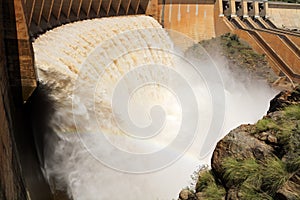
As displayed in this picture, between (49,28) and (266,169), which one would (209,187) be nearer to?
(266,169)

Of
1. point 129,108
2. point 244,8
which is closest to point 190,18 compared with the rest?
point 244,8

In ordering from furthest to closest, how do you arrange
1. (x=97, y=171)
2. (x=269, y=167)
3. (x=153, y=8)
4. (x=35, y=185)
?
(x=153, y=8) → (x=97, y=171) → (x=35, y=185) → (x=269, y=167)

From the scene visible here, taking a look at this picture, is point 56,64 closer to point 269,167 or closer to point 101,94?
point 101,94

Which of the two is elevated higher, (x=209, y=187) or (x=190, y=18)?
(x=190, y=18)

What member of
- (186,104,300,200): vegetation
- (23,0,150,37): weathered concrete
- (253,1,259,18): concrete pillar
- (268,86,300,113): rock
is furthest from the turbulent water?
(253,1,259,18): concrete pillar

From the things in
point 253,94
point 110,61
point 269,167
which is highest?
point 269,167

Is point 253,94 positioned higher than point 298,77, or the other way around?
point 298,77

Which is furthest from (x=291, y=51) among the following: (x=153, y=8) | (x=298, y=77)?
(x=153, y=8)

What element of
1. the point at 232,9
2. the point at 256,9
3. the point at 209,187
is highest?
the point at 232,9

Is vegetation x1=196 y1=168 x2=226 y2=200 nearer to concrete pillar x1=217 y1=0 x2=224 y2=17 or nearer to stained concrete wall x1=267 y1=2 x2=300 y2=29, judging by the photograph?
concrete pillar x1=217 y1=0 x2=224 y2=17
